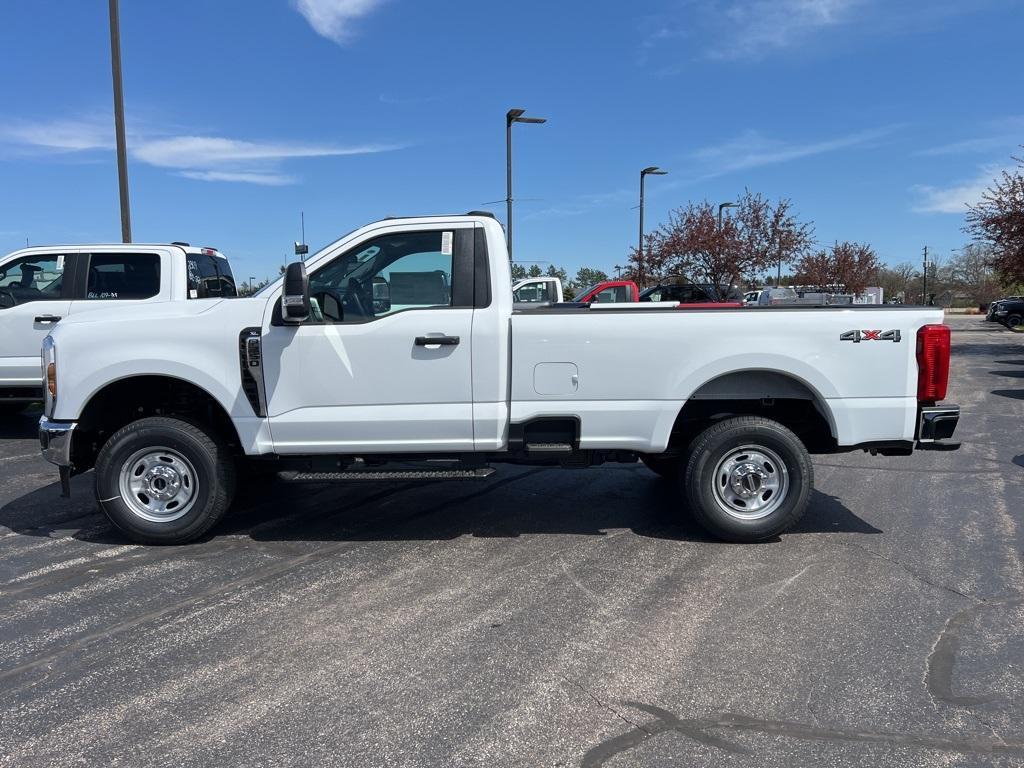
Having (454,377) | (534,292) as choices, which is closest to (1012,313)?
Answer: (534,292)

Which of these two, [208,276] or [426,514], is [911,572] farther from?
[208,276]

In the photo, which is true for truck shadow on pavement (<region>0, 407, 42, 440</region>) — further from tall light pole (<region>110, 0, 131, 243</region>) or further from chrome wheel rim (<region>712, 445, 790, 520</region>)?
chrome wheel rim (<region>712, 445, 790, 520</region>)

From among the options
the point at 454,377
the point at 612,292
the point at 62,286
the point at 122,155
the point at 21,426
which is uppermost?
the point at 122,155

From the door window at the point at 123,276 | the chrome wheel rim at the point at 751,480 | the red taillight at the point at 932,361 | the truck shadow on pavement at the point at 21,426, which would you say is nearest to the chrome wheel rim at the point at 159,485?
the chrome wheel rim at the point at 751,480

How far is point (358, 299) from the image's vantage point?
535 centimetres

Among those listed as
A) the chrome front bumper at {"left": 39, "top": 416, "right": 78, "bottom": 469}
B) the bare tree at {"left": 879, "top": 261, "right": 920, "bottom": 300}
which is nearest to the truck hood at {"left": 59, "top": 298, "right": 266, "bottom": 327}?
the chrome front bumper at {"left": 39, "top": 416, "right": 78, "bottom": 469}

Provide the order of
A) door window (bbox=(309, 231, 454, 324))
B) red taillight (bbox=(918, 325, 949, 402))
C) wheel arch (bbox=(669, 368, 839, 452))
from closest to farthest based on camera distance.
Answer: red taillight (bbox=(918, 325, 949, 402))
door window (bbox=(309, 231, 454, 324))
wheel arch (bbox=(669, 368, 839, 452))

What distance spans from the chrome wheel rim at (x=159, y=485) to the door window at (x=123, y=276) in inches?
186

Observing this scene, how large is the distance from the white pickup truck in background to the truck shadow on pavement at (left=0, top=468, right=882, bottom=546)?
288cm

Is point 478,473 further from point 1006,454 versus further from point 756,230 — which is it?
point 756,230

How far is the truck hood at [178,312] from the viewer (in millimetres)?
5297

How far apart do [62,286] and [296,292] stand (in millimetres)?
6060

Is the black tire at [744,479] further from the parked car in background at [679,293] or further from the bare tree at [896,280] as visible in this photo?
the bare tree at [896,280]

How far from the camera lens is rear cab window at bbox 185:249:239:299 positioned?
9703mm
